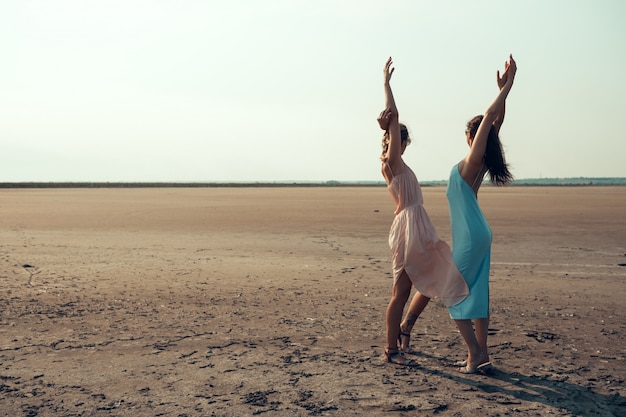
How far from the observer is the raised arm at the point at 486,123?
14.3 feet

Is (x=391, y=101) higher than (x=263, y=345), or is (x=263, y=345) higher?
(x=391, y=101)

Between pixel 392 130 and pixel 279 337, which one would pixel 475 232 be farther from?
pixel 279 337

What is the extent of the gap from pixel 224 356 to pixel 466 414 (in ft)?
6.76

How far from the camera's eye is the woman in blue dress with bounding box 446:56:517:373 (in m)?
4.46

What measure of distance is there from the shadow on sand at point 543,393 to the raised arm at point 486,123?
1554mm

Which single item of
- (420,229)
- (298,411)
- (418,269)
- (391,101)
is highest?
(391,101)

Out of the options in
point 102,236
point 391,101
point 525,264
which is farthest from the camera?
point 102,236

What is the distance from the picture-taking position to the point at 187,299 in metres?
7.16

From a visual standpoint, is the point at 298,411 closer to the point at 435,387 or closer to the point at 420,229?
the point at 435,387

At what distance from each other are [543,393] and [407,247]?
1393 mm

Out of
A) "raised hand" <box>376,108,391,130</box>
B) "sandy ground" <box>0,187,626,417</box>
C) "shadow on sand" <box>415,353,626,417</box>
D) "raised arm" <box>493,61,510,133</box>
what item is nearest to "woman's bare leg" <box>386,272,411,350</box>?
"sandy ground" <box>0,187,626,417</box>

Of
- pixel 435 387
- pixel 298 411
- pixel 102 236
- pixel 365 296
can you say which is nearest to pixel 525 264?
pixel 365 296

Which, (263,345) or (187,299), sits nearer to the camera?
(263,345)

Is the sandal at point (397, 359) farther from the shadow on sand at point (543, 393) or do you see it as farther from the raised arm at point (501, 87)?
the raised arm at point (501, 87)
